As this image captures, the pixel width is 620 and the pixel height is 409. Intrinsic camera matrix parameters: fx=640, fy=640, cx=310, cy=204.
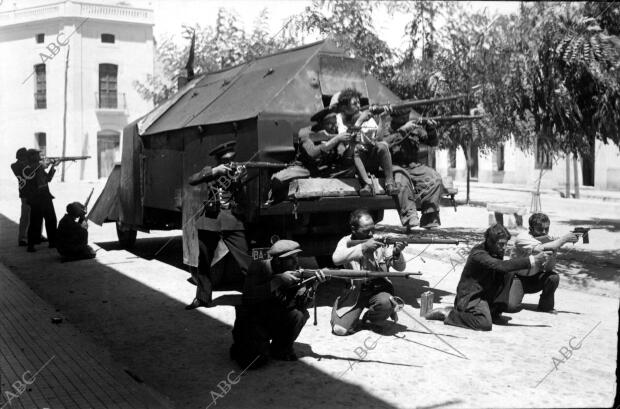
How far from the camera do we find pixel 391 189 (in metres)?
7.70

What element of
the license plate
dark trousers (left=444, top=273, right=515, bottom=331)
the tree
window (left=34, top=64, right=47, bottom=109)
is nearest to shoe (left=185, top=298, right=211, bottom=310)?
the license plate

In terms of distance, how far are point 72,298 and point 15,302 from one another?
0.72m

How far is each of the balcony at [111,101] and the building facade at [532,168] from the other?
17.8 meters

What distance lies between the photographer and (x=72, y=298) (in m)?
8.42

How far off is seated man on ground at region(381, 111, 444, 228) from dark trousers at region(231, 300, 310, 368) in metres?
2.47

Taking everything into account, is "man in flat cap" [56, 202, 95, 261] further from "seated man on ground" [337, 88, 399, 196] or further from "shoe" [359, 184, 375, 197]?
"shoe" [359, 184, 375, 197]

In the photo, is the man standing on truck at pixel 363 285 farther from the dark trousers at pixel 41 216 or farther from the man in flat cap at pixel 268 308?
the dark trousers at pixel 41 216

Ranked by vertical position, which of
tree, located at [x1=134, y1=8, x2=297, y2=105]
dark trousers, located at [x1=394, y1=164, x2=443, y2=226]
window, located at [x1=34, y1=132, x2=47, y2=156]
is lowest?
dark trousers, located at [x1=394, y1=164, x2=443, y2=226]

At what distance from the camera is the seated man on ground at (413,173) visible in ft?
25.6

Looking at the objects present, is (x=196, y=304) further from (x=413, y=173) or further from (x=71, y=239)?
(x=71, y=239)

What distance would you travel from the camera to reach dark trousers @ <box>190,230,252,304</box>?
774 centimetres

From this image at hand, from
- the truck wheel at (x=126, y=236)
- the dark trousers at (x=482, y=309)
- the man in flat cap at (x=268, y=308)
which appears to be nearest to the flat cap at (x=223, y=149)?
the man in flat cap at (x=268, y=308)

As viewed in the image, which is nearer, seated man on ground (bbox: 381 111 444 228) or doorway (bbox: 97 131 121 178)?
seated man on ground (bbox: 381 111 444 228)

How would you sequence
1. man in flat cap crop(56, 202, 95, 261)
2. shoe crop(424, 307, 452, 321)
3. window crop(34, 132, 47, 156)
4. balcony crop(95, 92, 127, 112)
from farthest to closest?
balcony crop(95, 92, 127, 112)
window crop(34, 132, 47, 156)
man in flat cap crop(56, 202, 95, 261)
shoe crop(424, 307, 452, 321)
